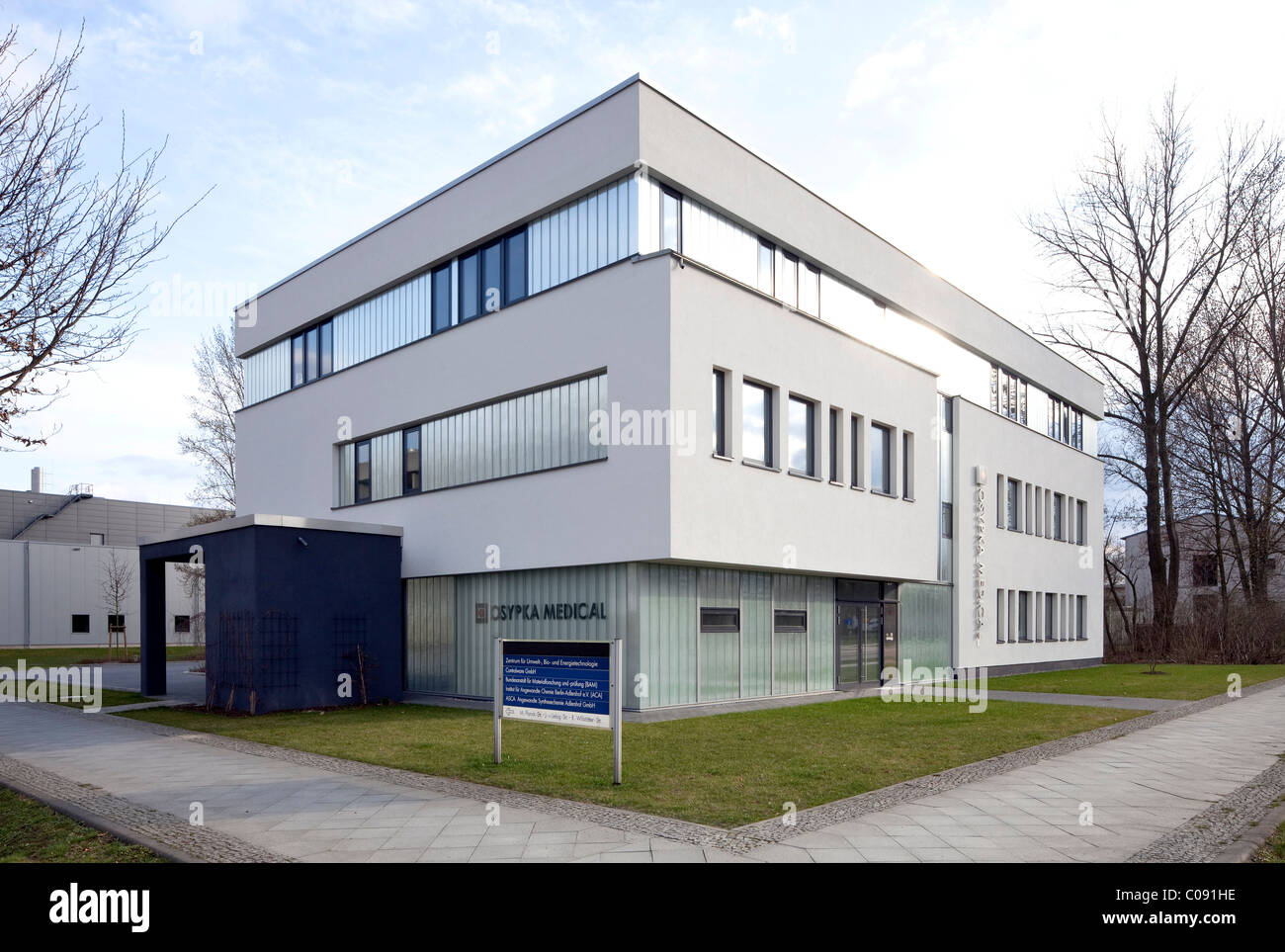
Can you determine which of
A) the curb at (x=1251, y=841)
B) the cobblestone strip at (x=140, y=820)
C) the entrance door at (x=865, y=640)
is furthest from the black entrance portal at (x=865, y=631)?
the cobblestone strip at (x=140, y=820)

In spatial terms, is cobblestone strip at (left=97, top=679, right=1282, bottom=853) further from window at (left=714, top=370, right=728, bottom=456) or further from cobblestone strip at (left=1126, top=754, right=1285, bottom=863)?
window at (left=714, top=370, right=728, bottom=456)

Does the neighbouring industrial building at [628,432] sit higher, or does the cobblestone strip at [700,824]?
the neighbouring industrial building at [628,432]

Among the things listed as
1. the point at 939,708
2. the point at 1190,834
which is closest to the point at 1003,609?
the point at 939,708

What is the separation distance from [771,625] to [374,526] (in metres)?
8.57

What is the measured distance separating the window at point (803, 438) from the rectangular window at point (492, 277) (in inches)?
250

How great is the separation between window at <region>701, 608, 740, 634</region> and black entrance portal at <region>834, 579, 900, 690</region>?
4126mm

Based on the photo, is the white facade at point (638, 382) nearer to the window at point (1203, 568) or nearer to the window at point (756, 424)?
the window at point (756, 424)

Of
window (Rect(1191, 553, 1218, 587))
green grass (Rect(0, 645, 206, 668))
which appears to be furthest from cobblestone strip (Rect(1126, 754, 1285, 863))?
window (Rect(1191, 553, 1218, 587))

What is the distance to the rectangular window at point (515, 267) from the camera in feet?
62.3

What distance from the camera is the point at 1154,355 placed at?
39312 mm

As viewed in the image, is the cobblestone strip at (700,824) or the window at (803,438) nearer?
the cobblestone strip at (700,824)

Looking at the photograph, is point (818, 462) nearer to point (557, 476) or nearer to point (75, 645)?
point (557, 476)

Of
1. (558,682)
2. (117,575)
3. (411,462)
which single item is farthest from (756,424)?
(117,575)

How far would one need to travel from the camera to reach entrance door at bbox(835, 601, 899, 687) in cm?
2175
